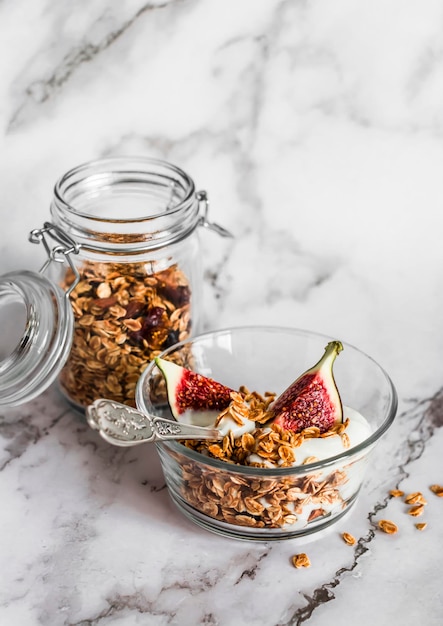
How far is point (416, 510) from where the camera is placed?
106cm

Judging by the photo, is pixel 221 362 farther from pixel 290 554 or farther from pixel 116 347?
pixel 290 554

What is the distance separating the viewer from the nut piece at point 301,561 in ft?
3.22

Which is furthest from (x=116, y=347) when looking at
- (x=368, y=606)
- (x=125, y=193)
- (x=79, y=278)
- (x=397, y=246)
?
(x=397, y=246)

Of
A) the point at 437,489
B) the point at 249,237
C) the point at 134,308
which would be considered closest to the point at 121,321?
the point at 134,308

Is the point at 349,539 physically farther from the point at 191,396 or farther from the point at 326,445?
the point at 191,396

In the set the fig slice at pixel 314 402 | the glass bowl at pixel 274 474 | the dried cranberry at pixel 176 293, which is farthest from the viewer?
the dried cranberry at pixel 176 293

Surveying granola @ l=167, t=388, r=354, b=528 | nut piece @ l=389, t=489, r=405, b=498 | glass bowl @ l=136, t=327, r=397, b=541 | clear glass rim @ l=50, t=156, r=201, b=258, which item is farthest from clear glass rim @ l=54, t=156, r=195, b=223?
nut piece @ l=389, t=489, r=405, b=498

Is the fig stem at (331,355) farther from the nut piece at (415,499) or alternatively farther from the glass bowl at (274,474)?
the nut piece at (415,499)

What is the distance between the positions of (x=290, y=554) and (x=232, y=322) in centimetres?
56

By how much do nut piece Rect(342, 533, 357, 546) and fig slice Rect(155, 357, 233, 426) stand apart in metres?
0.22

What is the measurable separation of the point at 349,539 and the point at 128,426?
31 centimetres

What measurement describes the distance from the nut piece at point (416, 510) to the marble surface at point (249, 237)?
0.01 meters

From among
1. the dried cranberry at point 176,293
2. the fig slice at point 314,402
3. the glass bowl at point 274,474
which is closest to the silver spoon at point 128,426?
the glass bowl at point 274,474

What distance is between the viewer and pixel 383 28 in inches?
52.2
